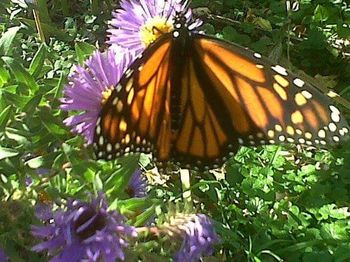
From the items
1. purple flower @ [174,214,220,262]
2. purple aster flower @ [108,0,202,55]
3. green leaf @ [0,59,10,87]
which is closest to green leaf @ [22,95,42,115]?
green leaf @ [0,59,10,87]

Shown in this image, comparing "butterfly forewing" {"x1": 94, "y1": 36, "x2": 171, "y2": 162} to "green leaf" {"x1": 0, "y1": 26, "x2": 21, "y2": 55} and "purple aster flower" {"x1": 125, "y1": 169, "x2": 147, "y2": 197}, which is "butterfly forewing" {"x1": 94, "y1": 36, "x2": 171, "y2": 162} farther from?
"green leaf" {"x1": 0, "y1": 26, "x2": 21, "y2": 55}

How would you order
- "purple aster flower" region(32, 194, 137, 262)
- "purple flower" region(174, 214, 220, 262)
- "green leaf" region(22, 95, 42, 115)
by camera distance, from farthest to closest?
1. "green leaf" region(22, 95, 42, 115)
2. "purple flower" region(174, 214, 220, 262)
3. "purple aster flower" region(32, 194, 137, 262)

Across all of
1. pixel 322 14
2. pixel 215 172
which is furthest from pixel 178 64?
pixel 322 14

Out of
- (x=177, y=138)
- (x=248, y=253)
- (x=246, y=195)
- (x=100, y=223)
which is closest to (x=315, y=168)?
(x=246, y=195)

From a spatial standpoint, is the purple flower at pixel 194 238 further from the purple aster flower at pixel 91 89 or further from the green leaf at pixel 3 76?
the green leaf at pixel 3 76

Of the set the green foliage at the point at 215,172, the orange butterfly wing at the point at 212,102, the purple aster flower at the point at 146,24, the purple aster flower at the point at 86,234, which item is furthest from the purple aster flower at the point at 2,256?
the purple aster flower at the point at 146,24

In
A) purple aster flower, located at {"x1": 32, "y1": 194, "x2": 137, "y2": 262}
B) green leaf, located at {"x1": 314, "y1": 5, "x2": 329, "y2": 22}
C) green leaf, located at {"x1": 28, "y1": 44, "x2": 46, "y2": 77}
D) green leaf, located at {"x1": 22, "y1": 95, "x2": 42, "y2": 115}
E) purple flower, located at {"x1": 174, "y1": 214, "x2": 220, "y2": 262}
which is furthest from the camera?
green leaf, located at {"x1": 314, "y1": 5, "x2": 329, "y2": 22}

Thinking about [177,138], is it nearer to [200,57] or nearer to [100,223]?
[200,57]
